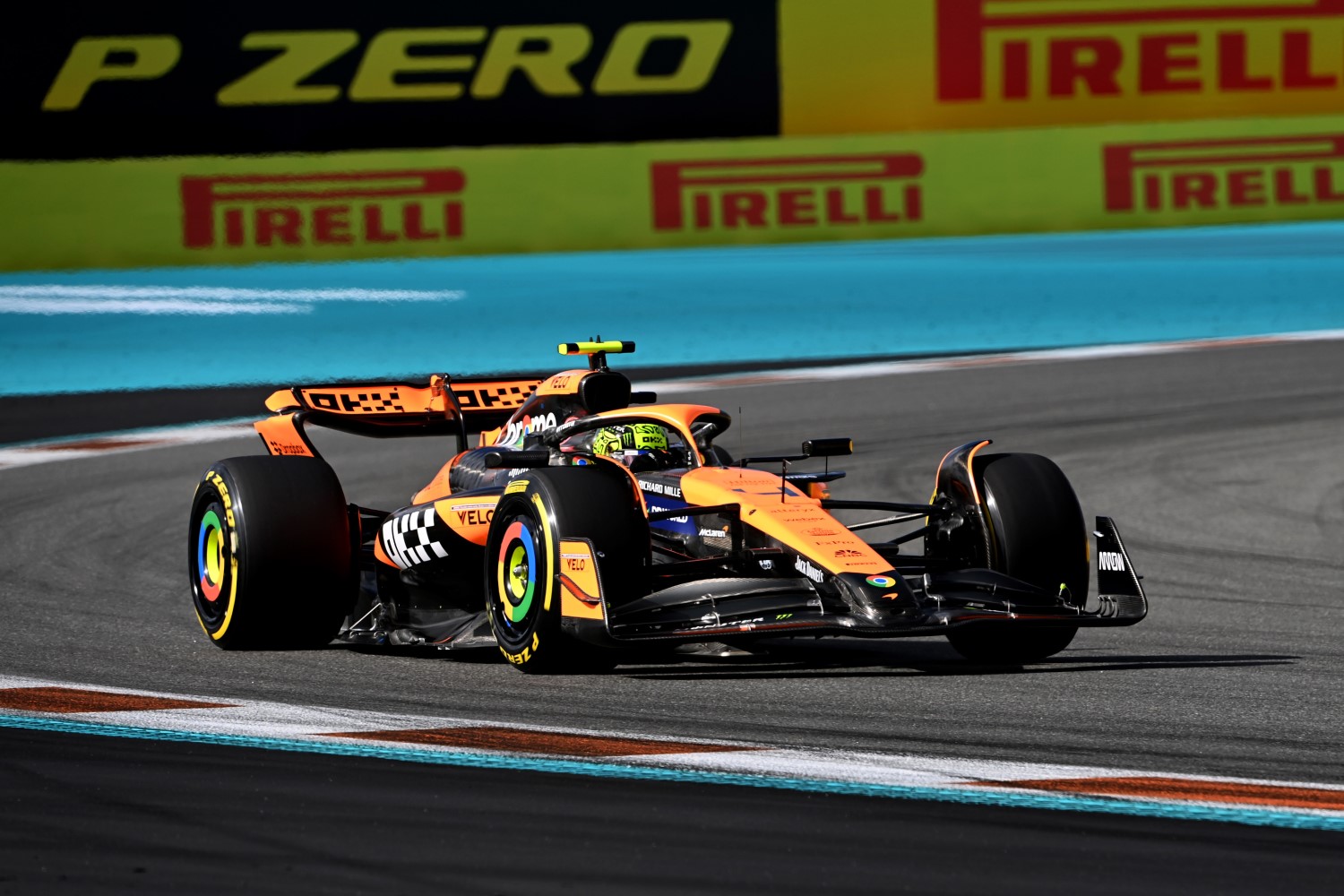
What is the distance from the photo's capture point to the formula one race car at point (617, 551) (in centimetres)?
650

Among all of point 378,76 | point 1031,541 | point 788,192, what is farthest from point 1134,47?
point 1031,541

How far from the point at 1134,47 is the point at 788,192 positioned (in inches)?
176

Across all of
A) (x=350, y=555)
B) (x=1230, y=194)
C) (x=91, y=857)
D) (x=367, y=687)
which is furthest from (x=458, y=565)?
(x=1230, y=194)

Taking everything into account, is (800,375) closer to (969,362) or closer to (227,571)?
(969,362)

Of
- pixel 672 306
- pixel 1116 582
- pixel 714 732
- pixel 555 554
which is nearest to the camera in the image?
pixel 714 732

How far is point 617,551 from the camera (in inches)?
258

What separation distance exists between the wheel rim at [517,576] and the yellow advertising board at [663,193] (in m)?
11.8

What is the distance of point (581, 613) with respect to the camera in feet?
21.2

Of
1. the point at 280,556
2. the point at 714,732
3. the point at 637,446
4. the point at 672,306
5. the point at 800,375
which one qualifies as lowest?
the point at 714,732

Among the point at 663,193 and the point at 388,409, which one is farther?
the point at 663,193

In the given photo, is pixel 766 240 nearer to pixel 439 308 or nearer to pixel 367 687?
pixel 439 308

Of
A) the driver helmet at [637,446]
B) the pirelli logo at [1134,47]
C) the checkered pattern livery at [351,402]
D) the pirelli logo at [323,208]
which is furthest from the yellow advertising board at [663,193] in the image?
the driver helmet at [637,446]

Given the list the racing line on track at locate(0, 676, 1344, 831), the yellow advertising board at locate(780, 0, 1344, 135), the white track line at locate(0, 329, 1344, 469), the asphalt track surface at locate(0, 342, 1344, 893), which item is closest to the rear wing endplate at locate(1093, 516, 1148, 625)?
the asphalt track surface at locate(0, 342, 1344, 893)

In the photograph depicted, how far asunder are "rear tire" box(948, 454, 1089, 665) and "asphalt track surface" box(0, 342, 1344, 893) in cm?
13
